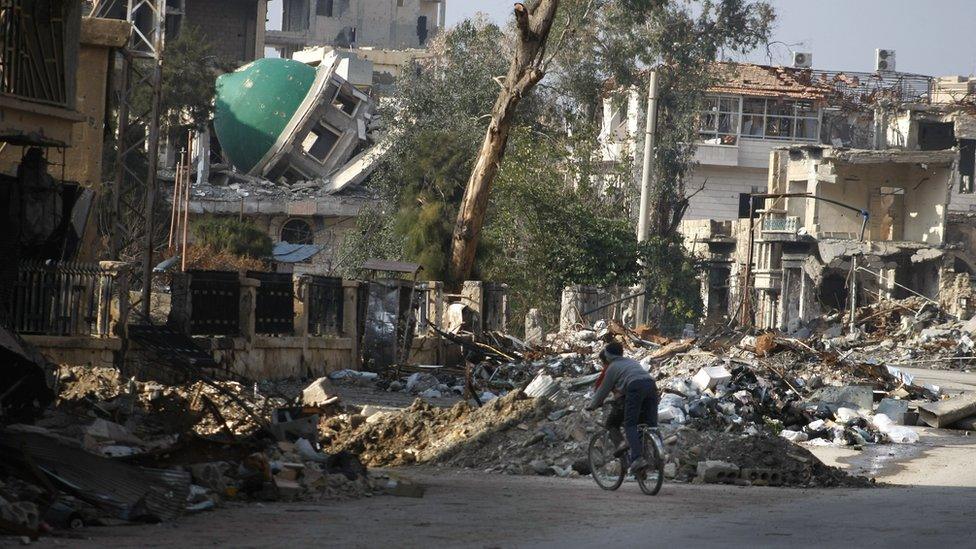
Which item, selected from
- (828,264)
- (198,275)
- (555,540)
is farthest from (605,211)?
(555,540)

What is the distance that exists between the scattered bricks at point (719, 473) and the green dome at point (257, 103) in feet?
162

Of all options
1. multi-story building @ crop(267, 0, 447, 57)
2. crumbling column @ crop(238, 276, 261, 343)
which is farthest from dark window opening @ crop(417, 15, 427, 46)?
crumbling column @ crop(238, 276, 261, 343)

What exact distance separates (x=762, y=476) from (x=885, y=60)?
6892 cm

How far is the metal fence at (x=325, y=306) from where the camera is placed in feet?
86.3

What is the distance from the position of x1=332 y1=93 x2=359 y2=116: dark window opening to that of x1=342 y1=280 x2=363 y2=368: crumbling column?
41.1m

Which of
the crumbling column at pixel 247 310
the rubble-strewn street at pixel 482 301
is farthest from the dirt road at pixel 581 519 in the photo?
the crumbling column at pixel 247 310

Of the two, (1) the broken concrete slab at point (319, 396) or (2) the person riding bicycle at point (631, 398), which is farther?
(1) the broken concrete slab at point (319, 396)

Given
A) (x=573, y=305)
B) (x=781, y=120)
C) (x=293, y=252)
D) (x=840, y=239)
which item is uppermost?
(x=781, y=120)

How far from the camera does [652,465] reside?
43.8 feet

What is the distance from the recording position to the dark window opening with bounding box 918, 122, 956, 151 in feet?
225

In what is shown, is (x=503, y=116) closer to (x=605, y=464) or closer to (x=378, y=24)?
(x=605, y=464)

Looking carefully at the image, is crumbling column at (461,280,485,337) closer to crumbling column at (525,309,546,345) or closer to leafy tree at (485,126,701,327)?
crumbling column at (525,309,546,345)

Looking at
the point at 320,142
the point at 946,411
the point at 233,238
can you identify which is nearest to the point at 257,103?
the point at 320,142

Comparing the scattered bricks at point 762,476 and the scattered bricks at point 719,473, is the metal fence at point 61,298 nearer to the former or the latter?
the scattered bricks at point 719,473
